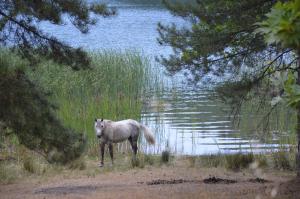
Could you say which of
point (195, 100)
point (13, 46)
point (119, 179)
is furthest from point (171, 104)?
point (13, 46)

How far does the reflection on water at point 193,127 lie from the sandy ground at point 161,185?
224 cm

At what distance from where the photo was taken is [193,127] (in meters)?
17.6

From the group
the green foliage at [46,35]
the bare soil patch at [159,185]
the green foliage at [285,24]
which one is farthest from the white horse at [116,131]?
the green foliage at [285,24]

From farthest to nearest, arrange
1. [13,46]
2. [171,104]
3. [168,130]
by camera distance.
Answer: [171,104]
[168,130]
[13,46]

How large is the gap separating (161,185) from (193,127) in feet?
28.9

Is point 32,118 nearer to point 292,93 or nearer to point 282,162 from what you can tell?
point 292,93

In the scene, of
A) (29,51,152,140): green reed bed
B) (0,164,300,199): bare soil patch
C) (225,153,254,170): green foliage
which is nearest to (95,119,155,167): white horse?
(0,164,300,199): bare soil patch

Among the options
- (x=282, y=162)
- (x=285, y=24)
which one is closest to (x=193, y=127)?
(x=282, y=162)

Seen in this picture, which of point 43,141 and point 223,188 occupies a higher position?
point 43,141

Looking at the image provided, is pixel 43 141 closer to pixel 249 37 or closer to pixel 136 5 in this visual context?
pixel 249 37

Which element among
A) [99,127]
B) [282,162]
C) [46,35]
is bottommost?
[282,162]

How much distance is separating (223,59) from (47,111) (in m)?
2.77

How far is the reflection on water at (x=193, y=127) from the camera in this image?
1491 centimetres

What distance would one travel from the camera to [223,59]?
9.21m
